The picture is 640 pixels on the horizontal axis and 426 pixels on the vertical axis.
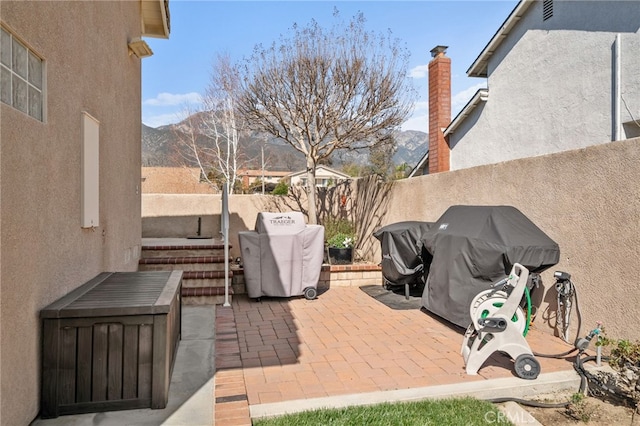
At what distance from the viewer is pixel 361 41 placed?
32.3 feet

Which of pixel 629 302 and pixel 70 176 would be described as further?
pixel 629 302

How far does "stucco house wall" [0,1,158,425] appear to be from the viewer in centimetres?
263

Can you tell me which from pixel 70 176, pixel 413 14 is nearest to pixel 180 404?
pixel 70 176

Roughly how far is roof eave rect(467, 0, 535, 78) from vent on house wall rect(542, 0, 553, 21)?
51 centimetres

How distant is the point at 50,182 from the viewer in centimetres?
328

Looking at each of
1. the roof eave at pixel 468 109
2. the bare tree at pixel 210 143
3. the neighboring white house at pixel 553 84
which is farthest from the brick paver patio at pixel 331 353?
the bare tree at pixel 210 143

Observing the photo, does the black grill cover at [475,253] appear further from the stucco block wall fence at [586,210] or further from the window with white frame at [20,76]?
the window with white frame at [20,76]

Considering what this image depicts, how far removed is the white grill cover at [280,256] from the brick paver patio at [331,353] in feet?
1.39

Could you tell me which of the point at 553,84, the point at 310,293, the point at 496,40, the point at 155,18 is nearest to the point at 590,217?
the point at 310,293

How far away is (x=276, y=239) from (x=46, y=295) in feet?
13.6

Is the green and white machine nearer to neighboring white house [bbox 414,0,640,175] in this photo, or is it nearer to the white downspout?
the white downspout

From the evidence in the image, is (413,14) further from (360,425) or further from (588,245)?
(360,425)

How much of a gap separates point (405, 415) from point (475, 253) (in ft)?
8.02

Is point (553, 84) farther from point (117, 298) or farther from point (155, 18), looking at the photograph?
point (117, 298)
